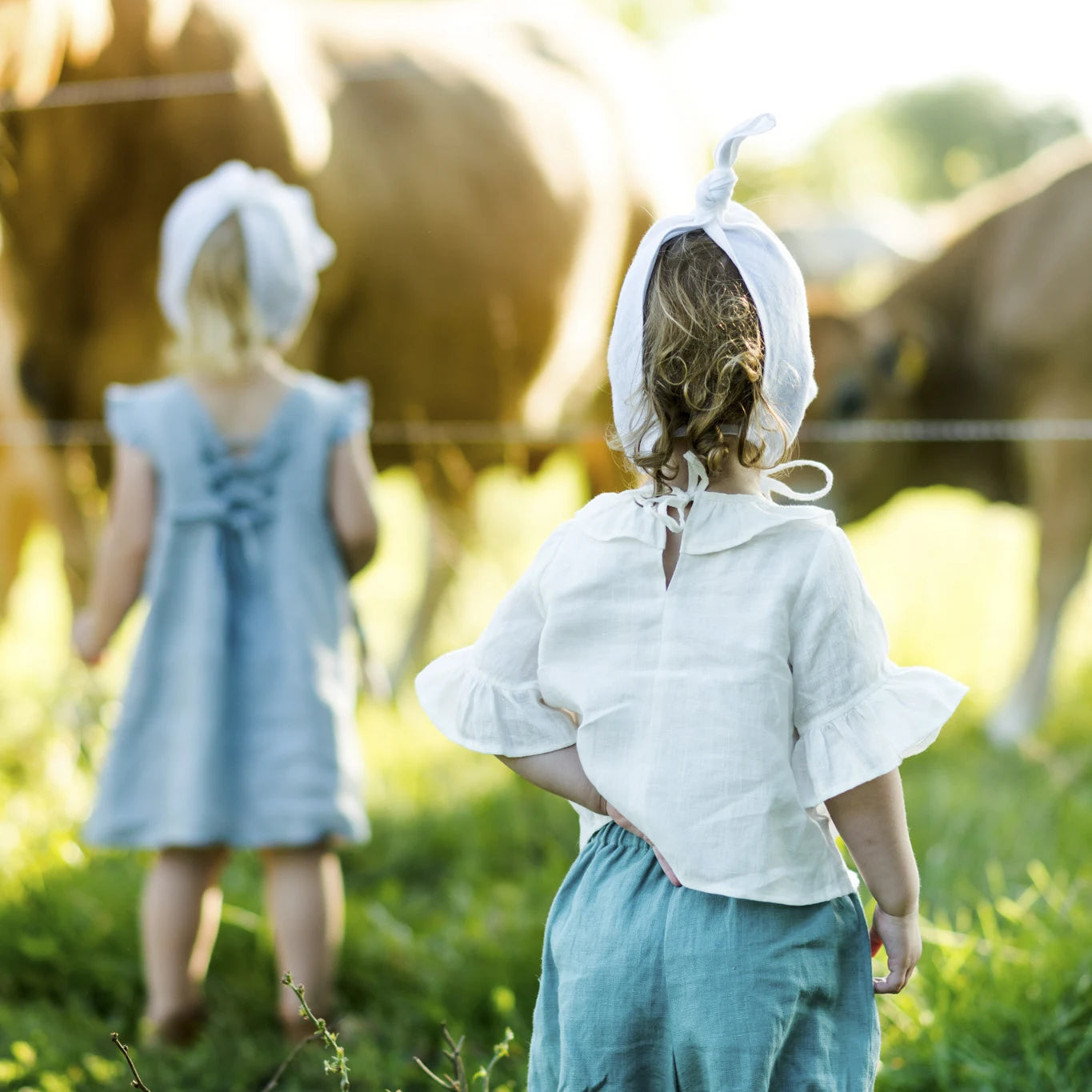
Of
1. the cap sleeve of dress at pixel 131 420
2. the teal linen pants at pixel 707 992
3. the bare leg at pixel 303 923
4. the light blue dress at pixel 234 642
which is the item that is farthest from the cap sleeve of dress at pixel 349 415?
the teal linen pants at pixel 707 992

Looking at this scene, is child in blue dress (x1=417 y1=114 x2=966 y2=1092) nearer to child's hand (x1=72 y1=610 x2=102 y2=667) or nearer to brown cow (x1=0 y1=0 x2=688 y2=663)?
child's hand (x1=72 y1=610 x2=102 y2=667)

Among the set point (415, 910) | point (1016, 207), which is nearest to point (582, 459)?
point (1016, 207)

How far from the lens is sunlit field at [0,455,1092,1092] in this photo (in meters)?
2.02

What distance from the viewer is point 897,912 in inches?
50.4

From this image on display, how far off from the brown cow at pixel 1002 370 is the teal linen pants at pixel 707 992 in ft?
8.49

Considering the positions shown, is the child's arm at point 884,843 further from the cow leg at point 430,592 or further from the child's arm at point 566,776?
the cow leg at point 430,592

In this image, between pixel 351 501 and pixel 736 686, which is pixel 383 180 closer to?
pixel 351 501

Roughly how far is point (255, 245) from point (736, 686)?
1349 millimetres

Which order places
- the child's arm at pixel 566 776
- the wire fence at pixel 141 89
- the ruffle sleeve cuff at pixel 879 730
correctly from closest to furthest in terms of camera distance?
the ruffle sleeve cuff at pixel 879 730 → the child's arm at pixel 566 776 → the wire fence at pixel 141 89

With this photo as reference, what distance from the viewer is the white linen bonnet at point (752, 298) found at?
1.22 metres

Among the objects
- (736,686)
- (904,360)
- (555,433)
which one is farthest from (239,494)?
(904,360)

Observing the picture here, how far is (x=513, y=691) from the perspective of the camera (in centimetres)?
139

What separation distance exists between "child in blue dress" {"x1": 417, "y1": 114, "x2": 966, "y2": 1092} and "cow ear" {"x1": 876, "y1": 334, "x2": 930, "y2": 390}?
2.72 meters

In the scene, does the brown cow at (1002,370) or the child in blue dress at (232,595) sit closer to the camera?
the child in blue dress at (232,595)
